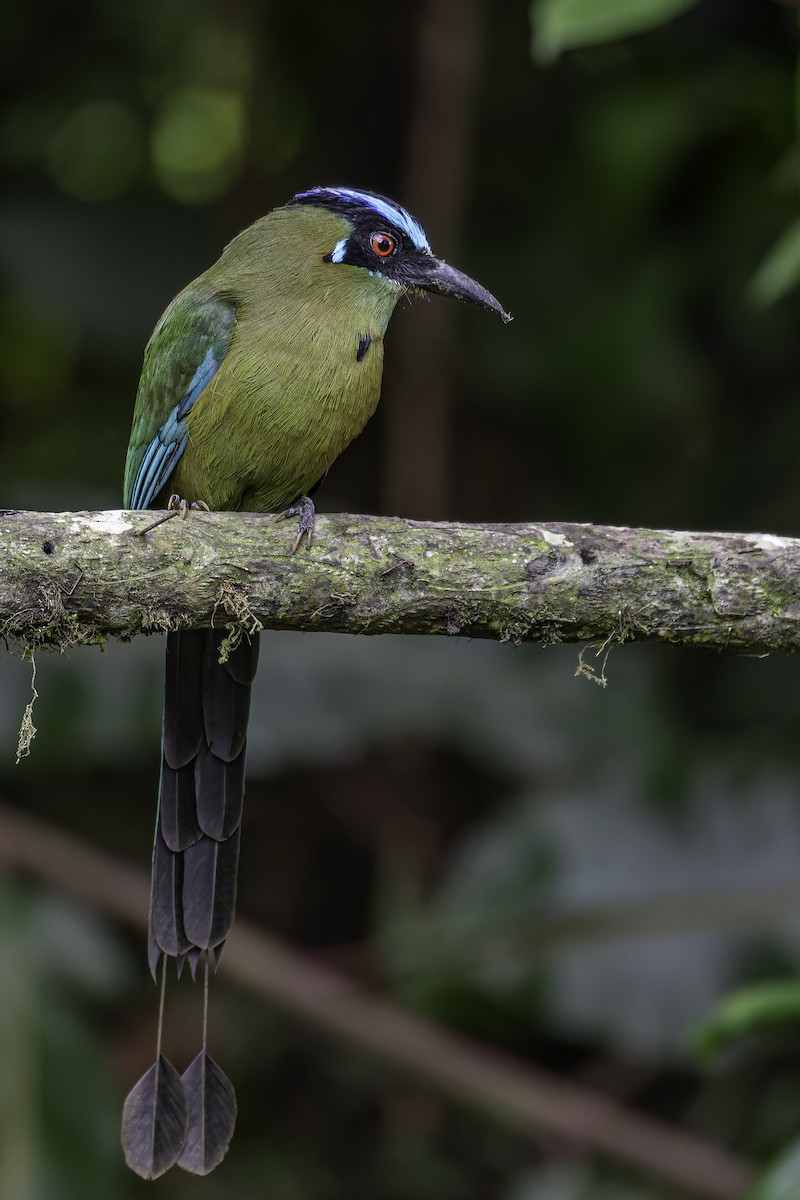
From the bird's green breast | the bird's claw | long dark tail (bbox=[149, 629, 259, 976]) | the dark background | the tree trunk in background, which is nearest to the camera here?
the bird's claw

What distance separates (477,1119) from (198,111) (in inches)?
154

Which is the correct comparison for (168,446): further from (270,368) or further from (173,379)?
(270,368)

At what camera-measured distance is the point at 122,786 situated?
16.4 ft

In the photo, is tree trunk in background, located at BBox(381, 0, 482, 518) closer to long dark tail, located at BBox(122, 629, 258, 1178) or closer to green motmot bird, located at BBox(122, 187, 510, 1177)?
green motmot bird, located at BBox(122, 187, 510, 1177)

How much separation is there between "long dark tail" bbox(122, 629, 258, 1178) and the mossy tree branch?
433mm

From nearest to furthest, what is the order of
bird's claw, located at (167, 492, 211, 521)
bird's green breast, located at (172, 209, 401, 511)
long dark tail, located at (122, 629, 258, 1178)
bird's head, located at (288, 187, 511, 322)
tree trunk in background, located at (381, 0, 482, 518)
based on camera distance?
bird's claw, located at (167, 492, 211, 521) < long dark tail, located at (122, 629, 258, 1178) < bird's green breast, located at (172, 209, 401, 511) < bird's head, located at (288, 187, 511, 322) < tree trunk in background, located at (381, 0, 482, 518)

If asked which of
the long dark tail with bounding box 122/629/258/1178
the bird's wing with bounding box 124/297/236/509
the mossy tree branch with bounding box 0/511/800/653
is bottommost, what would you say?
the long dark tail with bounding box 122/629/258/1178

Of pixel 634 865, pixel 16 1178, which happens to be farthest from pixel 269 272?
pixel 16 1178

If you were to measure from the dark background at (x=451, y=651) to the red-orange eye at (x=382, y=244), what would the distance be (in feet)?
3.32

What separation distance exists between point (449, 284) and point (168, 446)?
70 centimetres

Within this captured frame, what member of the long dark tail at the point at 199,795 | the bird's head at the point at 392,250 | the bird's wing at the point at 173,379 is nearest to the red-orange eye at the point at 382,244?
the bird's head at the point at 392,250

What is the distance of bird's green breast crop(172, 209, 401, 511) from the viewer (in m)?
2.80

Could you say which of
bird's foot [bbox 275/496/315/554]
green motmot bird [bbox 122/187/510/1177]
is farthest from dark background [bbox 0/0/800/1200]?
bird's foot [bbox 275/496/315/554]

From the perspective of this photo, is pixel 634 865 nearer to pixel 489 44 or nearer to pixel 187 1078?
pixel 187 1078
